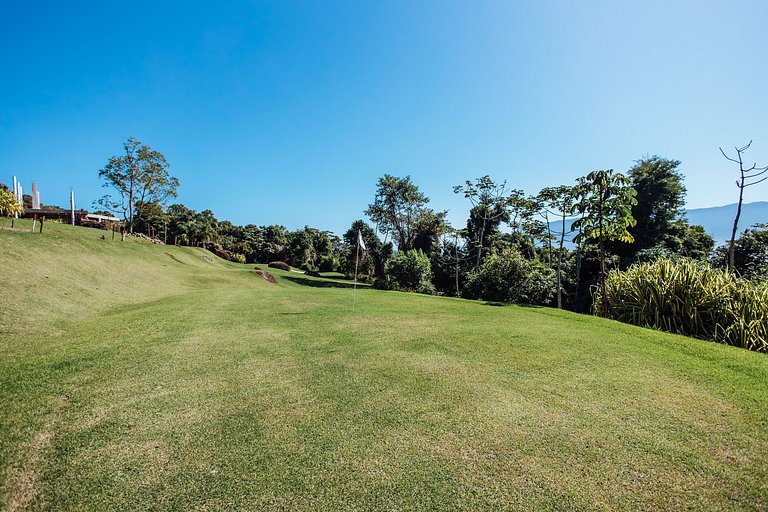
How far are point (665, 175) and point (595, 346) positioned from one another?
993 inches

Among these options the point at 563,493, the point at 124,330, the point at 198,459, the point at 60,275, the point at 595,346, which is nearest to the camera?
the point at 563,493

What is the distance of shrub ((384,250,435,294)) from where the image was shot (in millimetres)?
24578

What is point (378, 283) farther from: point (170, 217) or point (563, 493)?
point (170, 217)

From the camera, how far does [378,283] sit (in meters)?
27.1

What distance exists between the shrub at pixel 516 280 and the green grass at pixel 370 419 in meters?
10.6

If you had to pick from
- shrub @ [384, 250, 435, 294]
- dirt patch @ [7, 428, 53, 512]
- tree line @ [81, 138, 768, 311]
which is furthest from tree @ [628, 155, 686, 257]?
dirt patch @ [7, 428, 53, 512]

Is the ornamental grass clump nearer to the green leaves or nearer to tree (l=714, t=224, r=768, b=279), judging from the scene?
the green leaves

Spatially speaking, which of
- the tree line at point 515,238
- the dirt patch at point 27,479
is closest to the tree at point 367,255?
the tree line at point 515,238

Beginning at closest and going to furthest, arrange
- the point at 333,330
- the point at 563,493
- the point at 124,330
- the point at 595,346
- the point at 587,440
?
the point at 563,493 < the point at 587,440 < the point at 595,346 < the point at 124,330 < the point at 333,330

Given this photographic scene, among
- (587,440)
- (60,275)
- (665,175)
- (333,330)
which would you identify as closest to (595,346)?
(587,440)

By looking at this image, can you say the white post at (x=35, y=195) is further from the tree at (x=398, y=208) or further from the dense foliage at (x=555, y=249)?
the tree at (x=398, y=208)

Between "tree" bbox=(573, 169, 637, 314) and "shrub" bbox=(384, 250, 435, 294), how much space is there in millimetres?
13209

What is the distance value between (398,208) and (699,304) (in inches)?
1113

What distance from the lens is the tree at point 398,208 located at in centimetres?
3362
